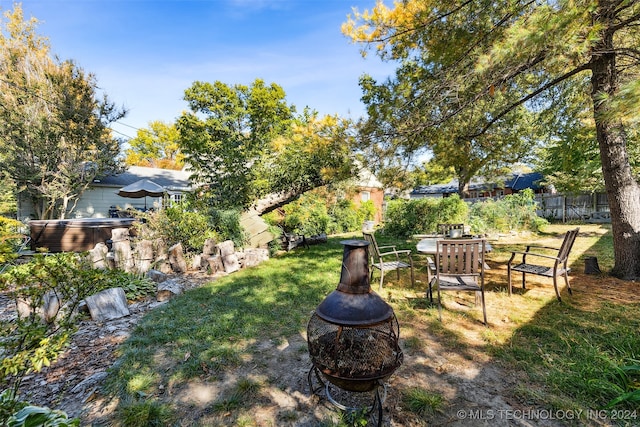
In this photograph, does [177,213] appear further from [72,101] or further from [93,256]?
[72,101]

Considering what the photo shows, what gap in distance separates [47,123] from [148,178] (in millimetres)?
4860

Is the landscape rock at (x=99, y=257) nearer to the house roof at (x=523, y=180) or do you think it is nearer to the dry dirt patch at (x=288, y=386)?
the dry dirt patch at (x=288, y=386)

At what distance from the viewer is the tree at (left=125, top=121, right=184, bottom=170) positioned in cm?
3027

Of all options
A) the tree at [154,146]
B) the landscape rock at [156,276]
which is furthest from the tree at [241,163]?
the tree at [154,146]

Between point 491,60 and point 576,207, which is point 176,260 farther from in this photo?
point 576,207

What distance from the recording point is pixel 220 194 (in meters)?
8.16

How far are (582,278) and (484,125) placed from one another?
366 cm

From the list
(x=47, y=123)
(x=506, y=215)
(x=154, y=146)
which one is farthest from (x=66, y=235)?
(x=154, y=146)

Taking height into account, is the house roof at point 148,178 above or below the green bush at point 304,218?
Answer: above

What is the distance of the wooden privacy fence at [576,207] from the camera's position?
14.2m

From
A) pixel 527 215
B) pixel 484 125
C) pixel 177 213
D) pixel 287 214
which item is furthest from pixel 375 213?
pixel 177 213

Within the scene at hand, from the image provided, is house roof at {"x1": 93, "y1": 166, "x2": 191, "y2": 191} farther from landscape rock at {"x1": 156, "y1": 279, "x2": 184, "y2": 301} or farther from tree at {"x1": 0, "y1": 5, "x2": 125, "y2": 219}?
landscape rock at {"x1": 156, "y1": 279, "x2": 184, "y2": 301}

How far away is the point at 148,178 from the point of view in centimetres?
1564

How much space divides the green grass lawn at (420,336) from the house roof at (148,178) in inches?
439
